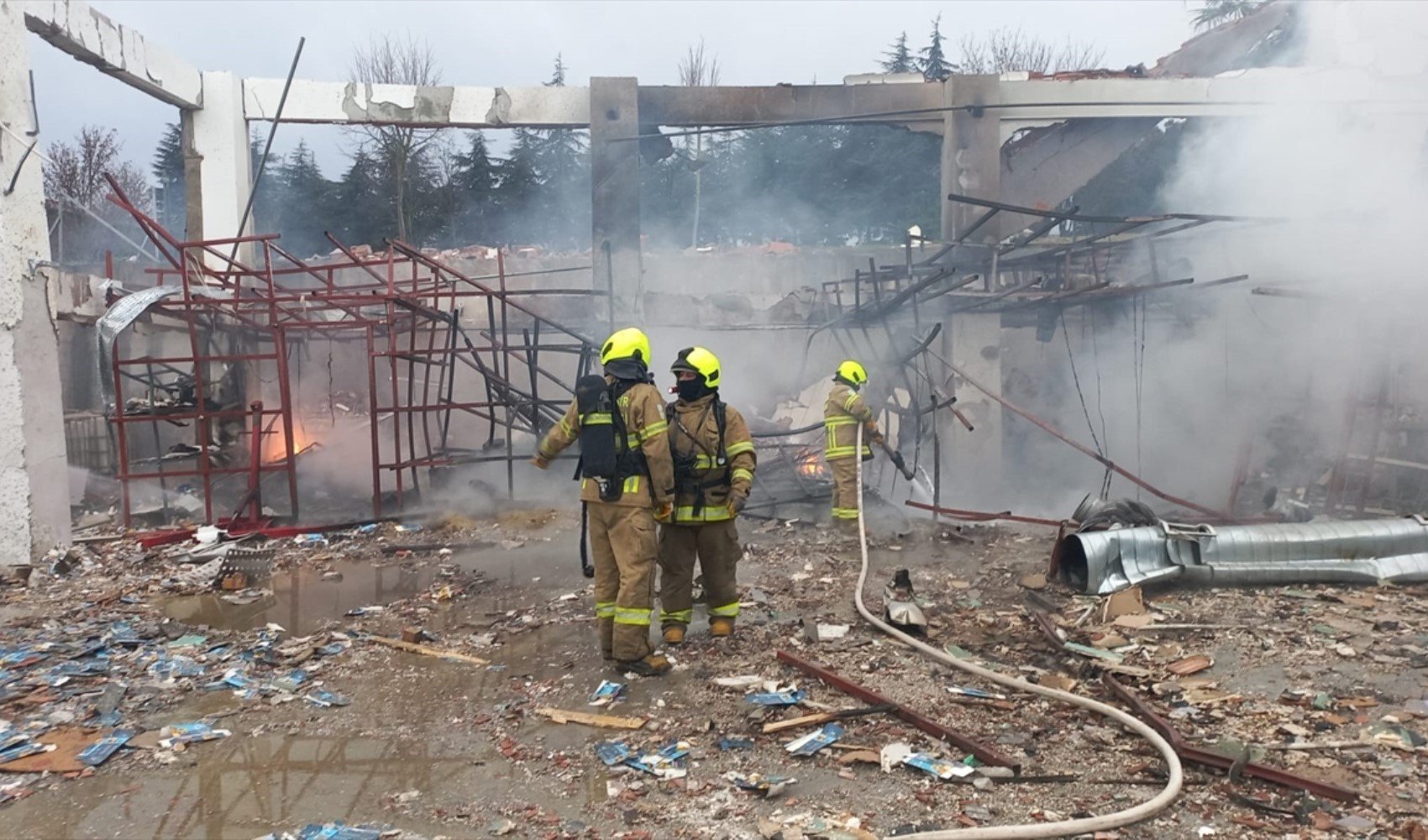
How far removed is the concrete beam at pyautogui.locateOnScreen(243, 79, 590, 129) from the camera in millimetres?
14938

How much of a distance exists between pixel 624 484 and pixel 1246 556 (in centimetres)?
464

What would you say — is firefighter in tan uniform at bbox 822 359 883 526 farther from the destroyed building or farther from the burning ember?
the burning ember

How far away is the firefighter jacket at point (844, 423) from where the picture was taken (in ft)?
31.0

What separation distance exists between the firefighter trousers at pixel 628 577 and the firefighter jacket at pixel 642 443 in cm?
8

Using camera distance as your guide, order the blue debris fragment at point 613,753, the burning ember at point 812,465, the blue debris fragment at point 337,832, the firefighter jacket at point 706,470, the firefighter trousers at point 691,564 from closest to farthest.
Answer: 1. the blue debris fragment at point 337,832
2. the blue debris fragment at point 613,753
3. the firefighter jacket at point 706,470
4. the firefighter trousers at point 691,564
5. the burning ember at point 812,465

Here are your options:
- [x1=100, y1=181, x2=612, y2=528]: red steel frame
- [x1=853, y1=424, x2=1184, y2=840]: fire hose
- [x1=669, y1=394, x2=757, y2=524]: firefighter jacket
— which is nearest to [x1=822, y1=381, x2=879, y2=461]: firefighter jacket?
[x1=100, y1=181, x2=612, y2=528]: red steel frame

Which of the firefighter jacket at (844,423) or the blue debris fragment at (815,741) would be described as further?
the firefighter jacket at (844,423)

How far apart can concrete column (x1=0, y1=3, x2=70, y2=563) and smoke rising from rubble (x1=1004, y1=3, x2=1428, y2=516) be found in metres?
12.1

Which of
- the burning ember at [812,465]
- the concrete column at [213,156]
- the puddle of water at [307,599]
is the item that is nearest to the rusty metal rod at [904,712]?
the puddle of water at [307,599]

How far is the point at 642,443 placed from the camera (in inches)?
217

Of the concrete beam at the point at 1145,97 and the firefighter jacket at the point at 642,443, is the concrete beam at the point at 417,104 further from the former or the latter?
the firefighter jacket at the point at 642,443

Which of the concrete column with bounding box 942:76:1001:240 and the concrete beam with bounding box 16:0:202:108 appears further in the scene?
the concrete column with bounding box 942:76:1001:240

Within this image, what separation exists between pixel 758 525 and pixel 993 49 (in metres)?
28.6

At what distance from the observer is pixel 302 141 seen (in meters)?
30.1
